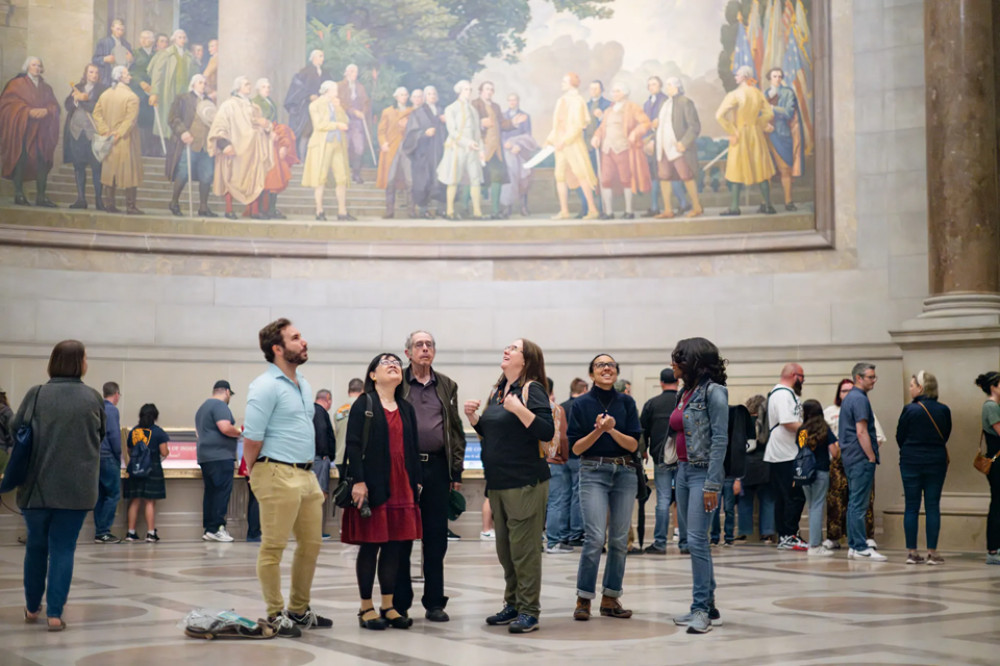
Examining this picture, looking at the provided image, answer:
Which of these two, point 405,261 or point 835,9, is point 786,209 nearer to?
point 835,9

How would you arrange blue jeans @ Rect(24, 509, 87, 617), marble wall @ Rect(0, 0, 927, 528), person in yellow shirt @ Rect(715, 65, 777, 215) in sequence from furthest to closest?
person in yellow shirt @ Rect(715, 65, 777, 215), marble wall @ Rect(0, 0, 927, 528), blue jeans @ Rect(24, 509, 87, 617)

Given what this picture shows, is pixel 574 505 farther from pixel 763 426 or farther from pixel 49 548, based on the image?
pixel 49 548

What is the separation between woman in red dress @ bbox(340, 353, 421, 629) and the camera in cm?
664

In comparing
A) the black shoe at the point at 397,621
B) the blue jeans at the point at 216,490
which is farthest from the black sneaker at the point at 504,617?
the blue jeans at the point at 216,490

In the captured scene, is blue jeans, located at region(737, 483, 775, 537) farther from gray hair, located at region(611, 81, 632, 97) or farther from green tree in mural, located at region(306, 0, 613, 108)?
green tree in mural, located at region(306, 0, 613, 108)

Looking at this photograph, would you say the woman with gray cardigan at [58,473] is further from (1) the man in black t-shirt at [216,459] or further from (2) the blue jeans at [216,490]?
(2) the blue jeans at [216,490]

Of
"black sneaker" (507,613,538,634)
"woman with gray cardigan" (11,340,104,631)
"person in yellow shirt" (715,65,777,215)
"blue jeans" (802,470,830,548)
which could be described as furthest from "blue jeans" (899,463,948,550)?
"woman with gray cardigan" (11,340,104,631)

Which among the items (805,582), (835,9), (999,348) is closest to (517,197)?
(835,9)

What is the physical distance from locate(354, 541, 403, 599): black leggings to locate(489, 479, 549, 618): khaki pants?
2.07 ft

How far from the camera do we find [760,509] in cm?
1349

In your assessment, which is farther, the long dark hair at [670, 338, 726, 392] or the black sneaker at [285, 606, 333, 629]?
the long dark hair at [670, 338, 726, 392]

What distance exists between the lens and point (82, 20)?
16.3 m

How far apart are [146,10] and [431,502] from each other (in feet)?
39.4

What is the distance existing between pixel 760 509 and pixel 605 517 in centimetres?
684
